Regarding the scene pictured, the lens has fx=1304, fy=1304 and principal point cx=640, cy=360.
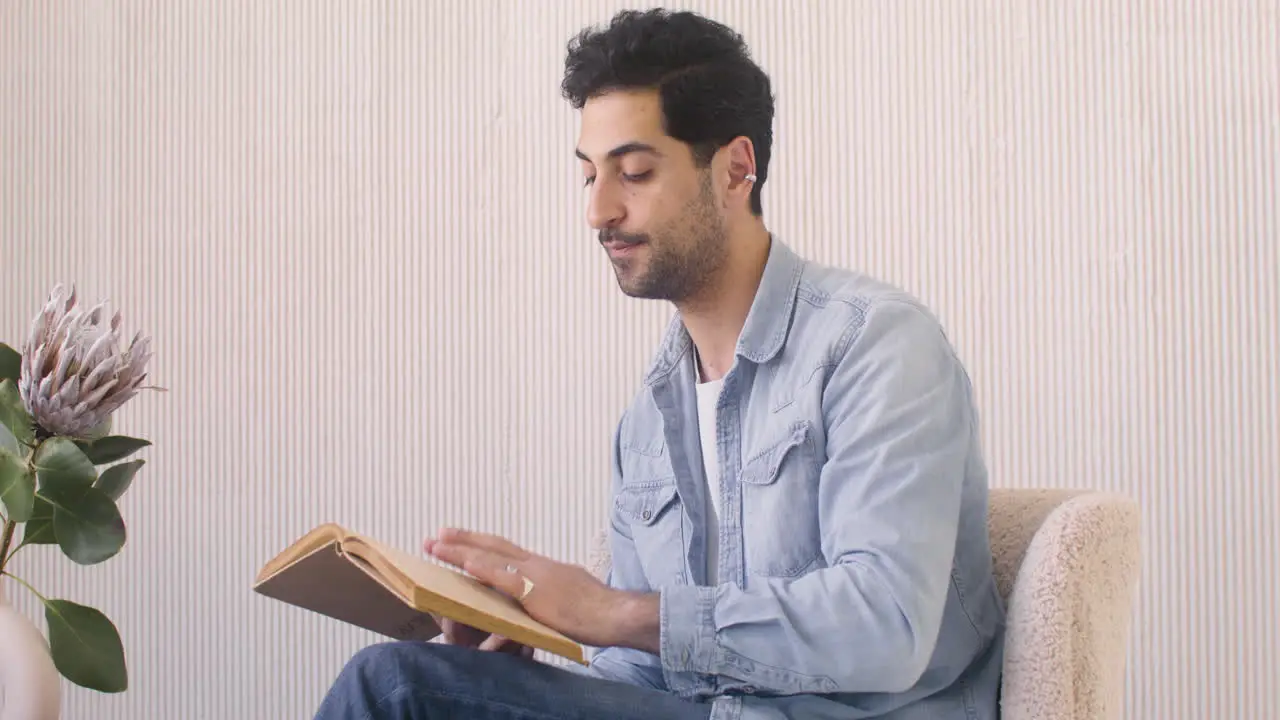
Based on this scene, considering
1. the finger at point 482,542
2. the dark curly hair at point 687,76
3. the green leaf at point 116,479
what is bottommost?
the finger at point 482,542

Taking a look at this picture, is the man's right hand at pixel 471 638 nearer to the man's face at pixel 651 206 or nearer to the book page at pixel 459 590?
the book page at pixel 459 590

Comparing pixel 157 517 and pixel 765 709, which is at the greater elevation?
pixel 765 709

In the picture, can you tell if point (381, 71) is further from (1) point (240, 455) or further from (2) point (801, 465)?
(2) point (801, 465)

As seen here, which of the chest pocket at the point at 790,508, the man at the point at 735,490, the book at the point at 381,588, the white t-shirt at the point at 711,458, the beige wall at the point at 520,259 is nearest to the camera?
the book at the point at 381,588

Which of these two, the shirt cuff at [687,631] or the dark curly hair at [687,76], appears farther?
the dark curly hair at [687,76]

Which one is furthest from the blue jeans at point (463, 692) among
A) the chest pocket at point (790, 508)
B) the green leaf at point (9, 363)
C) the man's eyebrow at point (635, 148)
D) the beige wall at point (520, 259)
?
the beige wall at point (520, 259)

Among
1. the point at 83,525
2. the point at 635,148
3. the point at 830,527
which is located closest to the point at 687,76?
the point at 635,148

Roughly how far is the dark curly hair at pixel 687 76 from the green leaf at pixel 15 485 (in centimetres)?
72

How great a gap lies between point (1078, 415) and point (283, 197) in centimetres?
163

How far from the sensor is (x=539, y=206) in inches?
99.0

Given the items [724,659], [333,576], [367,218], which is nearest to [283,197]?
[367,218]

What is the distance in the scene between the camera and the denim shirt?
3.55 feet

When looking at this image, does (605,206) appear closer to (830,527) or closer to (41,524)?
(830,527)

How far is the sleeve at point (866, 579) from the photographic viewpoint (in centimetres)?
107
